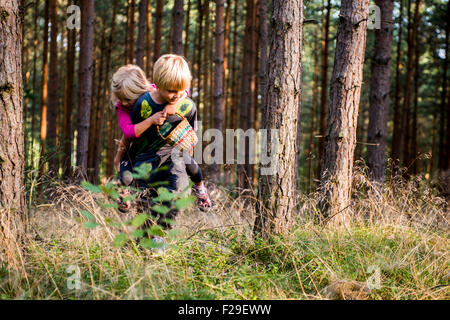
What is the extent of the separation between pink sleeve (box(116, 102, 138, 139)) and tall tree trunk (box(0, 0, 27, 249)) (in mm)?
838

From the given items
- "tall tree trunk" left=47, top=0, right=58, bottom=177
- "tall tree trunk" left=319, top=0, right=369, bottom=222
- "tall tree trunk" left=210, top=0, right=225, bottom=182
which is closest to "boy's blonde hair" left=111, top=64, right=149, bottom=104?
"tall tree trunk" left=319, top=0, right=369, bottom=222

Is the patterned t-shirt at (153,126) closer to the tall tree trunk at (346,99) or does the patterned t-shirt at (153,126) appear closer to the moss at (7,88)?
the moss at (7,88)

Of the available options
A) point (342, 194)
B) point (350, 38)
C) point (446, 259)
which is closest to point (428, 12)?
point (350, 38)

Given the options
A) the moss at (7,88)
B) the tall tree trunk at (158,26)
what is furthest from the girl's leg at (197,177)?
the tall tree trunk at (158,26)

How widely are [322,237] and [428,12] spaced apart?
14667 millimetres

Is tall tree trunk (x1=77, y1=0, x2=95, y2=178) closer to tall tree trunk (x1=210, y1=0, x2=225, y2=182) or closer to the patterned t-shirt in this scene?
tall tree trunk (x1=210, y1=0, x2=225, y2=182)

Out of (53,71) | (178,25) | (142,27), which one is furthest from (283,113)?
(142,27)

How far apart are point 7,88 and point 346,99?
373 centimetres

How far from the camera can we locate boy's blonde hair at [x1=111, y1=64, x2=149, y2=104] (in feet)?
10.6

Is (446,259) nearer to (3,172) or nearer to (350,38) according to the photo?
(350,38)

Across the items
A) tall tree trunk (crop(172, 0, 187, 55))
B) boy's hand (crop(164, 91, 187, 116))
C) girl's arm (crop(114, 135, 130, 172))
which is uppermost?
tall tree trunk (crop(172, 0, 187, 55))

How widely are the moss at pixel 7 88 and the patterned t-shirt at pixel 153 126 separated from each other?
1001mm

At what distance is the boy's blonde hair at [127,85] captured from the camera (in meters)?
3.22

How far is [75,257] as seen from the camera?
2.89 m
